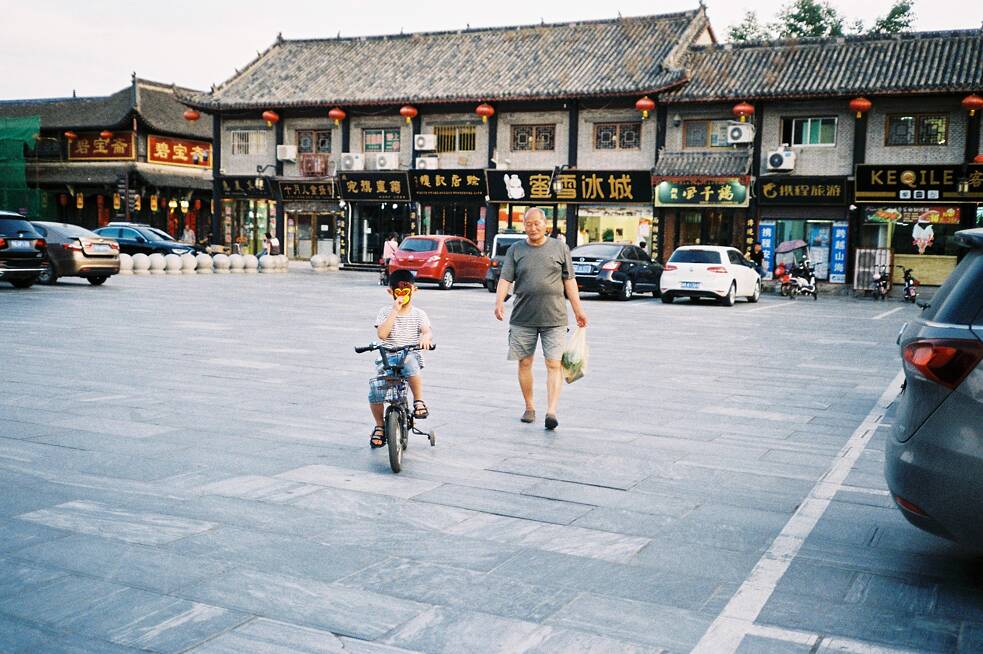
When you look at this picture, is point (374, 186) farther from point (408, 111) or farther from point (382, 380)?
point (382, 380)

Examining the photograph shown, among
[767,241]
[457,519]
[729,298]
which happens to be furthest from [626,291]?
[457,519]

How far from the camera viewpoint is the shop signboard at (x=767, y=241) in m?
30.9

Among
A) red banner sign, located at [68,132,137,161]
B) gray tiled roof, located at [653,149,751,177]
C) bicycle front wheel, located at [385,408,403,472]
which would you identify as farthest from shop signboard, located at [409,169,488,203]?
bicycle front wheel, located at [385,408,403,472]

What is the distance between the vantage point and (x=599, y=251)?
79.7 feet

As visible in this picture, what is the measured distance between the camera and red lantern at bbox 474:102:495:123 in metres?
34.0

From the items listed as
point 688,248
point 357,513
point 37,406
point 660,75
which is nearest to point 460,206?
point 660,75

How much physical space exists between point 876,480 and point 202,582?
400 centimetres

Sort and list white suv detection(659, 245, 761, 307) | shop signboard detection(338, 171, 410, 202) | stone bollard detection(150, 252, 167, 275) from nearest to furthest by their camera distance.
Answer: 1. white suv detection(659, 245, 761, 307)
2. stone bollard detection(150, 252, 167, 275)
3. shop signboard detection(338, 171, 410, 202)

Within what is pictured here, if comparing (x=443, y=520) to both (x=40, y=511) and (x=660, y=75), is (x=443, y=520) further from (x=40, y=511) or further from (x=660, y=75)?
(x=660, y=75)

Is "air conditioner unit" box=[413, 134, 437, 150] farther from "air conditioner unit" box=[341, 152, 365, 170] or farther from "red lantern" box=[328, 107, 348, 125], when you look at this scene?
"red lantern" box=[328, 107, 348, 125]

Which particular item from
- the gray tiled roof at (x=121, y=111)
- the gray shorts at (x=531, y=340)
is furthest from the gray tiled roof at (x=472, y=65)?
the gray shorts at (x=531, y=340)

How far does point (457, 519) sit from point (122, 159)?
43632 millimetres

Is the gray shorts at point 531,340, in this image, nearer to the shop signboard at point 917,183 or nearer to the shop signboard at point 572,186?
the shop signboard at point 917,183

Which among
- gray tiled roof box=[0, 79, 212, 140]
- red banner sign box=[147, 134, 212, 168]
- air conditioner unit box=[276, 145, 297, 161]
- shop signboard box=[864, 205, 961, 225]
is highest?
gray tiled roof box=[0, 79, 212, 140]
